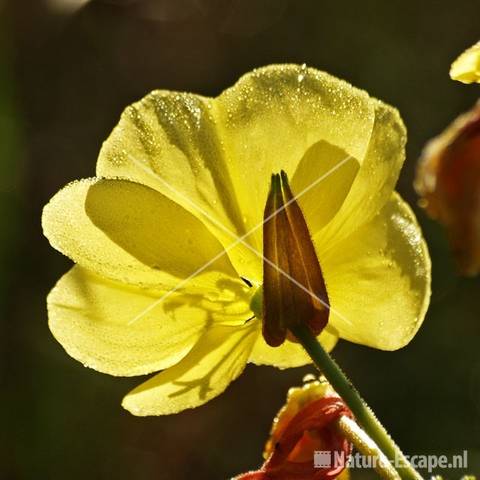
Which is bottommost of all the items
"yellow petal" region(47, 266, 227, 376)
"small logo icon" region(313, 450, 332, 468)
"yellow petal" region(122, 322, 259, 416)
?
"small logo icon" region(313, 450, 332, 468)

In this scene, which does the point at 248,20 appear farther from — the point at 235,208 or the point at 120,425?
the point at 235,208

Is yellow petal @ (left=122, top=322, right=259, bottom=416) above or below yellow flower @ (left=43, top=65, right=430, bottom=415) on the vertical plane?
below

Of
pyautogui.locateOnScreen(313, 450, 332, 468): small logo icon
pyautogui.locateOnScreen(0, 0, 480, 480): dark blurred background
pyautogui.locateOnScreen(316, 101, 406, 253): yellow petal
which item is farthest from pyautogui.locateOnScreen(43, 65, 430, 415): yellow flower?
pyautogui.locateOnScreen(0, 0, 480, 480): dark blurred background

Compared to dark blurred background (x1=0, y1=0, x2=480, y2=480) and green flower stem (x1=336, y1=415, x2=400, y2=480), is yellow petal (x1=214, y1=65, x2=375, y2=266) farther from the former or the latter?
dark blurred background (x1=0, y1=0, x2=480, y2=480)

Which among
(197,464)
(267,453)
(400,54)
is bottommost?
(197,464)

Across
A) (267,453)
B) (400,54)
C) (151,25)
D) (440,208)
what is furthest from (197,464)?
(440,208)

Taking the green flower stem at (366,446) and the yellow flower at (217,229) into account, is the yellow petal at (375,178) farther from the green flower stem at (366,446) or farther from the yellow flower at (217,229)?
the green flower stem at (366,446)
